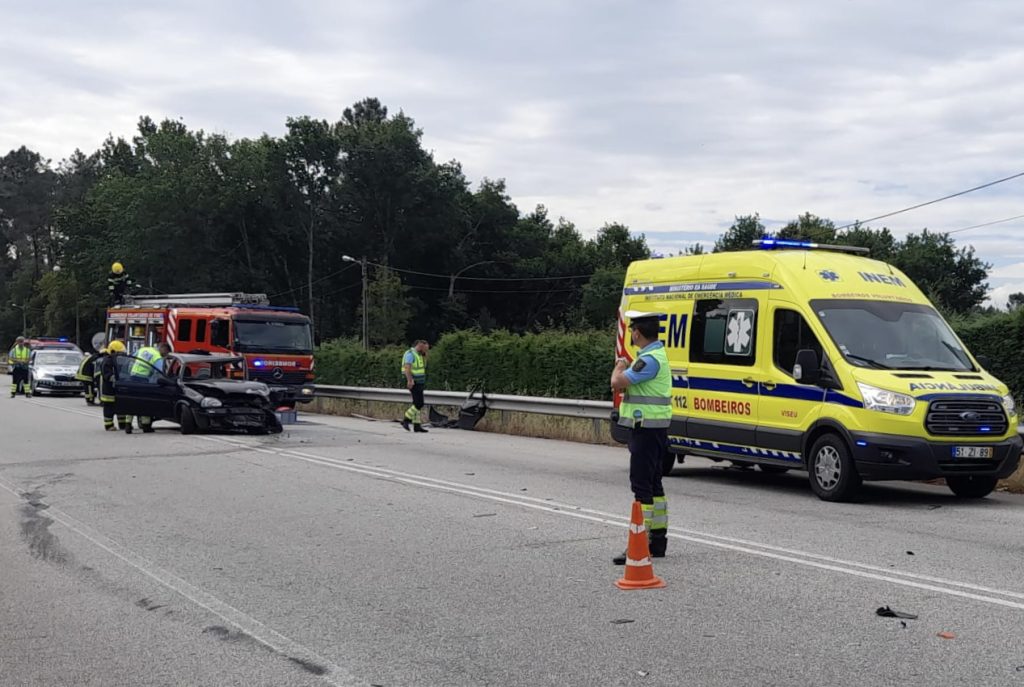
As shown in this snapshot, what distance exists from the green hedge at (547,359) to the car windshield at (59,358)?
39.9 ft

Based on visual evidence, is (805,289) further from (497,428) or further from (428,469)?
(497,428)

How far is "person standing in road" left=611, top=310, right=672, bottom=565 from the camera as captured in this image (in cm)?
762

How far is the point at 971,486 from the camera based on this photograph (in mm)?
11039

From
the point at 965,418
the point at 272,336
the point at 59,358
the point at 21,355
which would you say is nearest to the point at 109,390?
the point at 272,336

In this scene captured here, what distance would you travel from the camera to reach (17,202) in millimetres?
120062

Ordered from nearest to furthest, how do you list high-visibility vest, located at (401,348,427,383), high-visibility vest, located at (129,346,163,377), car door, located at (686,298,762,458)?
car door, located at (686,298,762,458) → high-visibility vest, located at (129,346,163,377) → high-visibility vest, located at (401,348,427,383)

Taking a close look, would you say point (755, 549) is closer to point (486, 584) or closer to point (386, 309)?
point (486, 584)

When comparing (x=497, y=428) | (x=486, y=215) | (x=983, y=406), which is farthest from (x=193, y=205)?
(x=983, y=406)

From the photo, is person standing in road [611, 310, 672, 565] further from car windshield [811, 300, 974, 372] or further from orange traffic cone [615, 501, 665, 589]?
car windshield [811, 300, 974, 372]

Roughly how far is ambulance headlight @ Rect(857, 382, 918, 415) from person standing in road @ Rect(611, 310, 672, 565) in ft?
11.3

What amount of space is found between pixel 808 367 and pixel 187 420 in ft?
38.5

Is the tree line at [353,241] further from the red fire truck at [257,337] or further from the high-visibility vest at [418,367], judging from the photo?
the high-visibility vest at [418,367]

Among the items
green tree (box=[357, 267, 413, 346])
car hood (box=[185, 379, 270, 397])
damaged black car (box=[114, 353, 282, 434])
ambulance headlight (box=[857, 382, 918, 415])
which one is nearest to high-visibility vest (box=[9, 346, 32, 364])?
damaged black car (box=[114, 353, 282, 434])

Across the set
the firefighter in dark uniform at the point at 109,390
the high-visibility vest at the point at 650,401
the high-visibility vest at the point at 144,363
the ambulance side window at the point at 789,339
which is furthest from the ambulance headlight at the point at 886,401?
the firefighter in dark uniform at the point at 109,390
